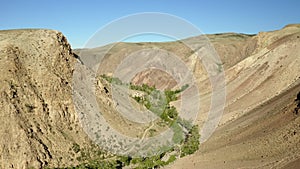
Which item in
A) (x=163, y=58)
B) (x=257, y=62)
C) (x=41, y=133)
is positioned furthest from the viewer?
(x=163, y=58)

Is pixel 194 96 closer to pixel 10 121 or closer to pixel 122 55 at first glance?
pixel 10 121

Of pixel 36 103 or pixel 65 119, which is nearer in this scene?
pixel 36 103

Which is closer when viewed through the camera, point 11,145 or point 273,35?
point 11,145

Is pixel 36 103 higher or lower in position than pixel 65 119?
higher

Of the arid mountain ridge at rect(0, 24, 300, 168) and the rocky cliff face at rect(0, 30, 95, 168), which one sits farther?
the rocky cliff face at rect(0, 30, 95, 168)

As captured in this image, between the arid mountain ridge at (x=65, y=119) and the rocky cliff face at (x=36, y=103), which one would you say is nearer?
the arid mountain ridge at (x=65, y=119)

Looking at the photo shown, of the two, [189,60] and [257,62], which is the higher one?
[257,62]

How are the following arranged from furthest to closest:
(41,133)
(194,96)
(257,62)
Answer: (194,96)
(257,62)
(41,133)

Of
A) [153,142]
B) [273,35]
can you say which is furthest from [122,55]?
[153,142]
